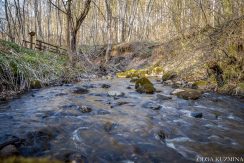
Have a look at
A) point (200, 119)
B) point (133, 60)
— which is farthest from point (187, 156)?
point (133, 60)

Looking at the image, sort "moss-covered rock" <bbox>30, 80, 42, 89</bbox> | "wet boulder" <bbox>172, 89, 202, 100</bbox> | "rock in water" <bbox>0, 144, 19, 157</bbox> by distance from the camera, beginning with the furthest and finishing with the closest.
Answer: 1. "moss-covered rock" <bbox>30, 80, 42, 89</bbox>
2. "wet boulder" <bbox>172, 89, 202, 100</bbox>
3. "rock in water" <bbox>0, 144, 19, 157</bbox>

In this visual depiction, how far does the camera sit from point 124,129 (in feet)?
14.0

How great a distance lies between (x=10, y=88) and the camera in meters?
7.22

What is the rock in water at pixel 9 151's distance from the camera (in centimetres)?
296

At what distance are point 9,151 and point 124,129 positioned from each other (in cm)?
193

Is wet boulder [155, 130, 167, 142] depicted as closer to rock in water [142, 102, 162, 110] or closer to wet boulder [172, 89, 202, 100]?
rock in water [142, 102, 162, 110]

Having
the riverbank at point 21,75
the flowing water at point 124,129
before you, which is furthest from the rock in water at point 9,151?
the riverbank at point 21,75

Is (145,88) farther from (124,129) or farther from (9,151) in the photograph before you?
(9,151)

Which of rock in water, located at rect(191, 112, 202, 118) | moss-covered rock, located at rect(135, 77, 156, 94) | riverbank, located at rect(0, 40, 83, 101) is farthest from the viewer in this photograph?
moss-covered rock, located at rect(135, 77, 156, 94)

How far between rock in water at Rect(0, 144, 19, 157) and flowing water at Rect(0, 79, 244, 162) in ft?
0.41

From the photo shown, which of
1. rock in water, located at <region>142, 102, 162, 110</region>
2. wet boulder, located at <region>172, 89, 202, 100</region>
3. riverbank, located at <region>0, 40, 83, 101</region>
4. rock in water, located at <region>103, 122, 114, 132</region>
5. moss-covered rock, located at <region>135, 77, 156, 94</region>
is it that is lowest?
rock in water, located at <region>103, 122, 114, 132</region>

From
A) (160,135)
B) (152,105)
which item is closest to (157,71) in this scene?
(152,105)

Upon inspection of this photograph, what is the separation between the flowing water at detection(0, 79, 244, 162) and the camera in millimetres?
3303

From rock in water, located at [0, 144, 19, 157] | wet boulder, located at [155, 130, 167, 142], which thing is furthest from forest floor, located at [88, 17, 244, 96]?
rock in water, located at [0, 144, 19, 157]
